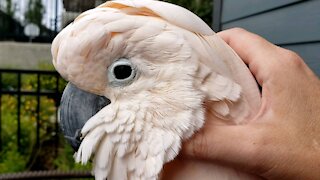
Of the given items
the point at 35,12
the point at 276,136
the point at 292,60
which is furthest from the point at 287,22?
the point at 35,12

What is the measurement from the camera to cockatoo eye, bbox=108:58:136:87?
82 centimetres

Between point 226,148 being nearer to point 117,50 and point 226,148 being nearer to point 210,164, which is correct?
point 210,164

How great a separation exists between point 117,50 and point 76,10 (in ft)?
9.43

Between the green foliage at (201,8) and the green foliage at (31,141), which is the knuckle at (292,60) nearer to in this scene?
the green foliage at (31,141)

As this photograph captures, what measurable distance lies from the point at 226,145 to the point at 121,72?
9.8 inches

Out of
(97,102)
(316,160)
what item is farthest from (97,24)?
(316,160)

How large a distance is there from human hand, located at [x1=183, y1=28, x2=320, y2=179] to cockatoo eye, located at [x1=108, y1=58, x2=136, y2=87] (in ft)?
0.57

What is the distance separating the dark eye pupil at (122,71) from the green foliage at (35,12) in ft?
22.0

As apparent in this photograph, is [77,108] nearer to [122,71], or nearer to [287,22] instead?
[122,71]

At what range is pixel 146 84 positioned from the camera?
0.82m

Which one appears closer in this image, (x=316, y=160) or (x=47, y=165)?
(x=316, y=160)

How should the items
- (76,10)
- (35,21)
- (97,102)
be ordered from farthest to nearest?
(35,21), (76,10), (97,102)

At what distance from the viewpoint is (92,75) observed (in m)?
0.82

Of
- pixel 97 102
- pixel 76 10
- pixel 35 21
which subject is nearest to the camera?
pixel 97 102
